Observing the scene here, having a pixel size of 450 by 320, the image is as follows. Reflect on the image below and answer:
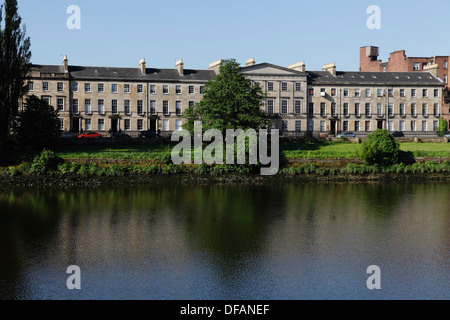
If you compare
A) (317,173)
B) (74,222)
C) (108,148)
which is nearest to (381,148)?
(317,173)

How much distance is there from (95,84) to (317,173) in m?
41.3

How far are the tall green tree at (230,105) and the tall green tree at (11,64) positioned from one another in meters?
18.8

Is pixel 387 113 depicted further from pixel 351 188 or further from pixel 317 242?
pixel 317 242

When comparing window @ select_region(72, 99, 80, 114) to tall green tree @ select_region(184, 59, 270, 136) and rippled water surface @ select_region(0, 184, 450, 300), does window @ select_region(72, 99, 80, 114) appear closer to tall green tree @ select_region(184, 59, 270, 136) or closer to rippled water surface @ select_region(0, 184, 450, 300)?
tall green tree @ select_region(184, 59, 270, 136)

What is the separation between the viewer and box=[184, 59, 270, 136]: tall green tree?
194 ft

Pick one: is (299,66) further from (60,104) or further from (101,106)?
(60,104)

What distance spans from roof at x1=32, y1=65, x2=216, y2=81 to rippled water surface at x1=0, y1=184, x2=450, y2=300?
4162 cm

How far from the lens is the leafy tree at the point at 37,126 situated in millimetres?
58094

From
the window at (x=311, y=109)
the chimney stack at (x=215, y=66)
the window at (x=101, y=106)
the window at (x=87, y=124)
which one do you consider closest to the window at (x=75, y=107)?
the window at (x=87, y=124)

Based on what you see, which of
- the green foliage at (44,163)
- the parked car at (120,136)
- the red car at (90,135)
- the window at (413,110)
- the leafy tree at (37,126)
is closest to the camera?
the green foliage at (44,163)

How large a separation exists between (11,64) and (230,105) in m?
22.6

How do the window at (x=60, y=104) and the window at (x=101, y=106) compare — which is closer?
the window at (x=60, y=104)

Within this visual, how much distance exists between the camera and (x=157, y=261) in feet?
79.6

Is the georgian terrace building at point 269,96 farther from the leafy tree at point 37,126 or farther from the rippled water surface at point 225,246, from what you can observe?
the rippled water surface at point 225,246
